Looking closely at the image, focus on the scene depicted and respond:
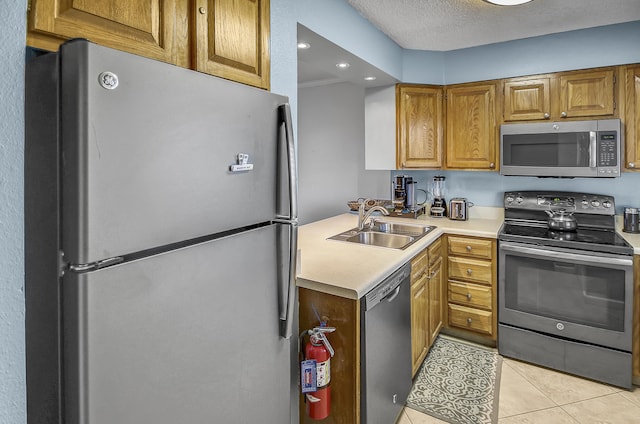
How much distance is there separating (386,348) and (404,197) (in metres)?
1.94

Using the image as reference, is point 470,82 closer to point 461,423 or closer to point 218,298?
point 461,423

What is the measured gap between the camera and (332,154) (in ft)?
14.5

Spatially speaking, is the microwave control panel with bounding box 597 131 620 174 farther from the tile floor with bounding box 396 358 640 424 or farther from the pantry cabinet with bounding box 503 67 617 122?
the tile floor with bounding box 396 358 640 424

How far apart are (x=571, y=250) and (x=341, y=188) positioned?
2.40m

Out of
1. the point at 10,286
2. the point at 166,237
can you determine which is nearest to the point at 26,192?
the point at 10,286

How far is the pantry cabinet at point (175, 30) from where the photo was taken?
0.85m

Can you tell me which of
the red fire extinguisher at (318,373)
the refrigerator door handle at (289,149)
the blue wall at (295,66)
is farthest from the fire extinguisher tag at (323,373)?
the blue wall at (295,66)

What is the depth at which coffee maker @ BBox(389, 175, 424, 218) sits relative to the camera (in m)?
3.51

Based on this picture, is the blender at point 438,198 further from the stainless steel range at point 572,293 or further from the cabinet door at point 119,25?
the cabinet door at point 119,25

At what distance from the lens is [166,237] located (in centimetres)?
90

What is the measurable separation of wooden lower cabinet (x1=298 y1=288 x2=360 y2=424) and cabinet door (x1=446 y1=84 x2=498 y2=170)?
216 centimetres

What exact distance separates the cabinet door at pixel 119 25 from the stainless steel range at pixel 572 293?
8.31 ft

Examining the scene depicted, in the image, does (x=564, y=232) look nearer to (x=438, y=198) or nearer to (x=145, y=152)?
(x=438, y=198)

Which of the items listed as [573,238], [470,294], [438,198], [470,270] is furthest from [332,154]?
[573,238]
